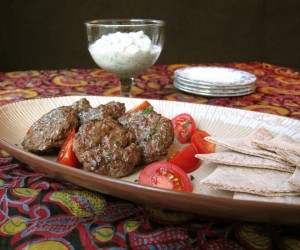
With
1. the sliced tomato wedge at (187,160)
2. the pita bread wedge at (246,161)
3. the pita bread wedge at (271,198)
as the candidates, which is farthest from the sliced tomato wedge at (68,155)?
the pita bread wedge at (271,198)

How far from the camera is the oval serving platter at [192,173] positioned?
1052 millimetres

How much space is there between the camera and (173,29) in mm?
6105

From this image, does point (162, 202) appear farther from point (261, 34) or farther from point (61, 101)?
point (261, 34)

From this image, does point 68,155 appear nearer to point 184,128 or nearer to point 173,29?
point 184,128

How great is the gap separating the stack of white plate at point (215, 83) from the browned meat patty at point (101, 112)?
92cm

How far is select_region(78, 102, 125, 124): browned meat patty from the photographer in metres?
1.77

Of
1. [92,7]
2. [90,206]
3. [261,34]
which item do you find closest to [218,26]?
[261,34]

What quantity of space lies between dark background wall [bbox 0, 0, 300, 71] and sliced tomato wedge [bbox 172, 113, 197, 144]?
3.93m

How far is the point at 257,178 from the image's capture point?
4.33 ft

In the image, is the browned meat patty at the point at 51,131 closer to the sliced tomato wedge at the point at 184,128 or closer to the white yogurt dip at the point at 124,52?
the sliced tomato wedge at the point at 184,128

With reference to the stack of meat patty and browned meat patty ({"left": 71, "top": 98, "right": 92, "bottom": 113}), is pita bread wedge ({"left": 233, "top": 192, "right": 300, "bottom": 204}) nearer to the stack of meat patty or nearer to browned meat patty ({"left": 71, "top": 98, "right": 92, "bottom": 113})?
the stack of meat patty

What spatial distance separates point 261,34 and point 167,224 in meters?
5.86

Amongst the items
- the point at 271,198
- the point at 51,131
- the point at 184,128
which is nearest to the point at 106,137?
the point at 51,131

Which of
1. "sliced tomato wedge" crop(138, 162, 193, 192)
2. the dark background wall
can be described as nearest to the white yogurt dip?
"sliced tomato wedge" crop(138, 162, 193, 192)
